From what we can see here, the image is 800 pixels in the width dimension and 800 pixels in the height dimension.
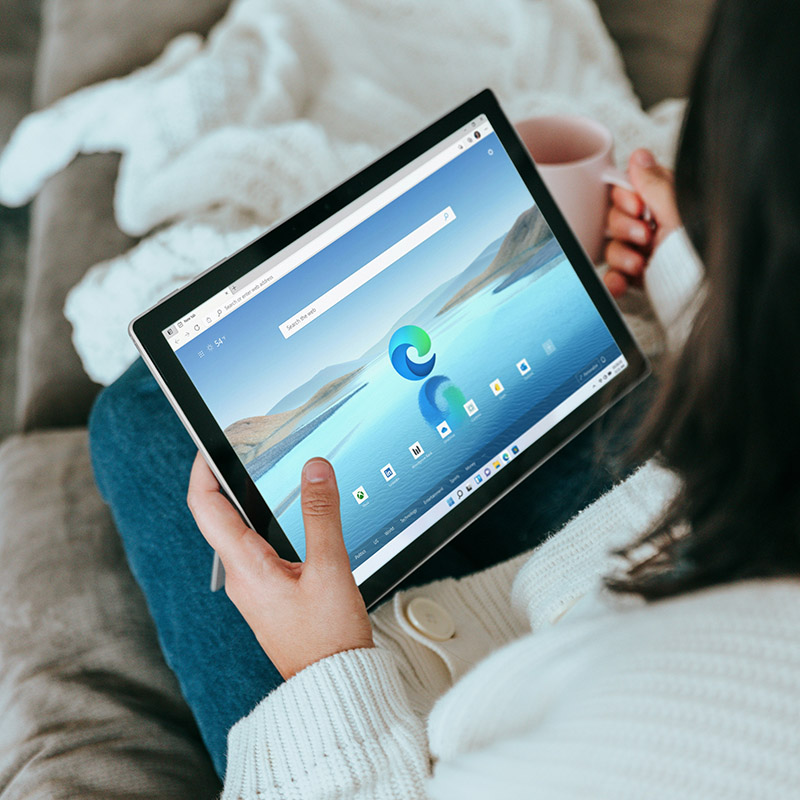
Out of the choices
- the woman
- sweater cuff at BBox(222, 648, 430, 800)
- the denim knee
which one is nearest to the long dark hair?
the woman

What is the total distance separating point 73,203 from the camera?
3.21ft

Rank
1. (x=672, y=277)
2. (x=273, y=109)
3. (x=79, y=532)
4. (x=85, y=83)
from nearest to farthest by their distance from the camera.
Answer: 1. (x=672, y=277)
2. (x=79, y=532)
3. (x=273, y=109)
4. (x=85, y=83)

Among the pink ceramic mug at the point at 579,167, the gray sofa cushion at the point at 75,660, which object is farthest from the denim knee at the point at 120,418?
the pink ceramic mug at the point at 579,167

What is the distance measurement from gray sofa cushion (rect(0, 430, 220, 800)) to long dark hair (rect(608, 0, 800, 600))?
18.6 inches

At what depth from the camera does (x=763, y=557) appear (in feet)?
1.09

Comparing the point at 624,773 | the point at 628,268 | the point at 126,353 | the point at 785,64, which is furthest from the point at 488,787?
the point at 126,353

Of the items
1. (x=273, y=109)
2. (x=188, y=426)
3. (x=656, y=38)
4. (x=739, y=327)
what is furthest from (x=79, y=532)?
(x=656, y=38)

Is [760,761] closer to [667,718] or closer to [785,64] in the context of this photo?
[667,718]

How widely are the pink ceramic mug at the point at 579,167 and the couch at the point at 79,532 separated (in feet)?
0.64

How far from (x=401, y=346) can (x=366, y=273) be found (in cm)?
6

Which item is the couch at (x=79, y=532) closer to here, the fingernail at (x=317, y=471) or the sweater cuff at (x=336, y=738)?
the sweater cuff at (x=336, y=738)

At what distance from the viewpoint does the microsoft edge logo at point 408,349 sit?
0.53 m

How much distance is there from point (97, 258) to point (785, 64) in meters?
0.87

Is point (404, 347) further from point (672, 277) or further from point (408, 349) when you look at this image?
point (672, 277)
